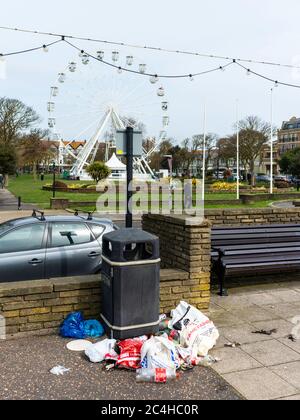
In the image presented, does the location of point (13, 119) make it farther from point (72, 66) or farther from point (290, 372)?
point (290, 372)

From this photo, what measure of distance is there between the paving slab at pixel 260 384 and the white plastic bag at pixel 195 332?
46 centimetres

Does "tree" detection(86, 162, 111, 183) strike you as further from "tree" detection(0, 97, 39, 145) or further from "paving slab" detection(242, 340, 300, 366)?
"paving slab" detection(242, 340, 300, 366)

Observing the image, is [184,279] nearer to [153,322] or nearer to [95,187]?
[153,322]

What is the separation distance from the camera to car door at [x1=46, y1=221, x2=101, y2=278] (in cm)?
657

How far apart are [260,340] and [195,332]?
0.86 m

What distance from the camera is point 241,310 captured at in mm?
5867

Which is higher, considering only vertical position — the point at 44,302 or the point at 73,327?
the point at 44,302

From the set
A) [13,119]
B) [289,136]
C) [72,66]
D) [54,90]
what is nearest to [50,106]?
[54,90]

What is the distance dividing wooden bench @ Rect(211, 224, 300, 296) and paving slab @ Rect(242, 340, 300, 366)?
1.86 m

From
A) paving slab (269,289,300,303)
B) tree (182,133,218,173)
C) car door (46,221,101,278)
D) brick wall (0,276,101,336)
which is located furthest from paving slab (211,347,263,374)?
tree (182,133,218,173)

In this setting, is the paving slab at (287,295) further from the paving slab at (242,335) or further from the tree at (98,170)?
the tree at (98,170)

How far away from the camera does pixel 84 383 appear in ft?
12.4
